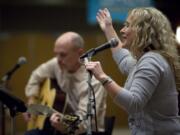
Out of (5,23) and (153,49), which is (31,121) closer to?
(153,49)

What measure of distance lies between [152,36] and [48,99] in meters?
1.47

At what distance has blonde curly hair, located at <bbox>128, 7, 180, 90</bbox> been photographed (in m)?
2.52

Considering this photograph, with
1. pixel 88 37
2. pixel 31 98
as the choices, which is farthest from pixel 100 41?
pixel 31 98

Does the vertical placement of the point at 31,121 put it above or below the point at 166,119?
below

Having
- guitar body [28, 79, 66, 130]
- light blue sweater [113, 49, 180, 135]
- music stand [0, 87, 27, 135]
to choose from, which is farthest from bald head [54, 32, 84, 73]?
light blue sweater [113, 49, 180, 135]

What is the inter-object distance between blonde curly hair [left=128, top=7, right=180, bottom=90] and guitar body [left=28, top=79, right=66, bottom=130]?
3.94ft

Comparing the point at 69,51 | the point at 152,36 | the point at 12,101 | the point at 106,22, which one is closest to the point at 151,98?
the point at 152,36

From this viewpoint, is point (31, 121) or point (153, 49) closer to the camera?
point (153, 49)

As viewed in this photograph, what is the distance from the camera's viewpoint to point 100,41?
8.08m

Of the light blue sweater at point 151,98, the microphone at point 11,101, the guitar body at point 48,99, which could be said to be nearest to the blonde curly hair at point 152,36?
the light blue sweater at point 151,98

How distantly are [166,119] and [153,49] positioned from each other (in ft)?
1.13

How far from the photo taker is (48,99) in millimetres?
Answer: 3811

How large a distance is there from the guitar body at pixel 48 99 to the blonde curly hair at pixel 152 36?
47.2 inches

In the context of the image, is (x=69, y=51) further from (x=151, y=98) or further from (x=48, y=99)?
(x=151, y=98)
